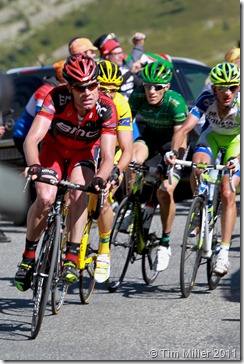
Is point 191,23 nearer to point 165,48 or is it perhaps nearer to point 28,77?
point 165,48

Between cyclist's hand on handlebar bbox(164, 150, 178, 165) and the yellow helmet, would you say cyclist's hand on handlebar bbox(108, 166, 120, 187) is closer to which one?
cyclist's hand on handlebar bbox(164, 150, 178, 165)

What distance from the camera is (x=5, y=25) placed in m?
166

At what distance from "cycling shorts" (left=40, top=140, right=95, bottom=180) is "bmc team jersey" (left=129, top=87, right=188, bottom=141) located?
5.96 ft

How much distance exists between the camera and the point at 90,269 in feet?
30.5

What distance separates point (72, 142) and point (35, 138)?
484 mm

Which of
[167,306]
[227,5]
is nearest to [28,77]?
[167,306]

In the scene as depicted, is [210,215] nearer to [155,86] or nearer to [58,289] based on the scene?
[155,86]

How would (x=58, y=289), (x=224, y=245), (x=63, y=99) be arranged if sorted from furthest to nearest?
(x=224, y=245) → (x=58, y=289) → (x=63, y=99)

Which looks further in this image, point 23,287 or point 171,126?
point 171,126

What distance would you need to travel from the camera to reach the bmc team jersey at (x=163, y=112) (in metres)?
10.2

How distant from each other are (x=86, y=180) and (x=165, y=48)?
140406 millimetres

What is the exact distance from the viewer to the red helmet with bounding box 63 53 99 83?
26.6 feet

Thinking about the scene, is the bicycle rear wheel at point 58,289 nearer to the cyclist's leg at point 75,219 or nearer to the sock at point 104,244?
the cyclist's leg at point 75,219

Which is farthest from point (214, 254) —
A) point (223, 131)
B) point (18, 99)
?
point (18, 99)
